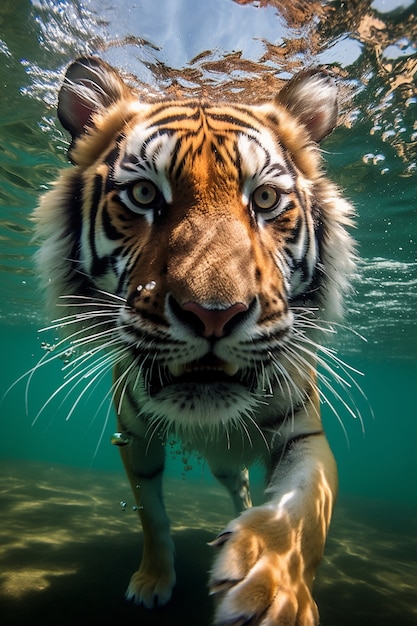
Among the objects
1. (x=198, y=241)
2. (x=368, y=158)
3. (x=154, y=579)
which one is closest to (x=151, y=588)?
(x=154, y=579)

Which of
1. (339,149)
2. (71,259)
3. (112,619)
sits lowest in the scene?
(112,619)

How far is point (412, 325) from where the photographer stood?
19000 mm

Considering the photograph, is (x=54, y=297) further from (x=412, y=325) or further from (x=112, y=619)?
(x=412, y=325)

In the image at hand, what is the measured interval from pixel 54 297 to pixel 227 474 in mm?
4272

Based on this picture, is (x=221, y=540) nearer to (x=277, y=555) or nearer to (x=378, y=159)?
(x=277, y=555)

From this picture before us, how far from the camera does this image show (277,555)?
2.07m

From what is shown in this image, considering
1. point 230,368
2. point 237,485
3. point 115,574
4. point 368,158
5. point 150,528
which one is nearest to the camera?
point 230,368

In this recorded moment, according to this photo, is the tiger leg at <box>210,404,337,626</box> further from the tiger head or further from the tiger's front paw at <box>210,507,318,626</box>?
the tiger head

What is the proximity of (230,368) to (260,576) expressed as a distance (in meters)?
0.92

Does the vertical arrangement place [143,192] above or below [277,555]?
above

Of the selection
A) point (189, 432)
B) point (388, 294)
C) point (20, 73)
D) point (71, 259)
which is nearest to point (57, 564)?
point (189, 432)

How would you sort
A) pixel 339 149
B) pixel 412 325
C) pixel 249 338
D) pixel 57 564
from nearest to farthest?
pixel 249 338 < pixel 57 564 < pixel 339 149 < pixel 412 325

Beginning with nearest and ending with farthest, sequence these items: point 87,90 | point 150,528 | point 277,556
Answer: point 277,556 < point 87,90 < point 150,528

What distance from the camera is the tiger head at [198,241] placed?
7.46ft
